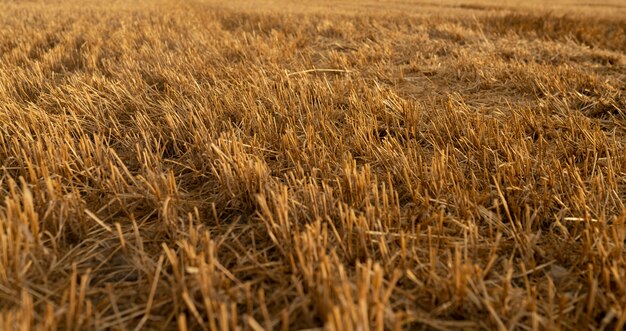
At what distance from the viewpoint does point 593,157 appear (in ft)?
6.12

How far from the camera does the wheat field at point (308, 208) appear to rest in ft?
3.30

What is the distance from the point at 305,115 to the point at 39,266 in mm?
1609

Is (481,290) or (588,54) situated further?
(588,54)

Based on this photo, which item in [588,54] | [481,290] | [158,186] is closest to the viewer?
[481,290]

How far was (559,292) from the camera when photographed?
1109 millimetres

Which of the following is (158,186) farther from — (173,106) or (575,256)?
(575,256)

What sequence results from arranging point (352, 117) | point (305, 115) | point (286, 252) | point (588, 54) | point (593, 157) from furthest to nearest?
1. point (588, 54)
2. point (305, 115)
3. point (352, 117)
4. point (593, 157)
5. point (286, 252)

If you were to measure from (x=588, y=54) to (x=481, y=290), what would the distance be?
4.64 metres

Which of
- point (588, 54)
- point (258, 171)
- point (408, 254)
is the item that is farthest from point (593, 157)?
point (588, 54)

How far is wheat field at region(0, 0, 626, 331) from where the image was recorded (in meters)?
1.01

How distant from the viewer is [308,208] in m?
1.37

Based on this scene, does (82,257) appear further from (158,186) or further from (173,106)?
(173,106)

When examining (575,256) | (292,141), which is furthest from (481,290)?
(292,141)

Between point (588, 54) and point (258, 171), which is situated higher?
point (258, 171)
